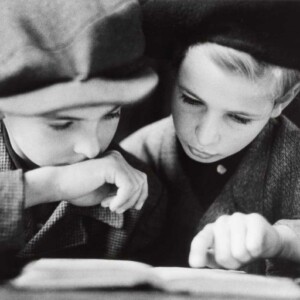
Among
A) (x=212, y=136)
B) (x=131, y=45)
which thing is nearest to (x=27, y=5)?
(x=131, y=45)

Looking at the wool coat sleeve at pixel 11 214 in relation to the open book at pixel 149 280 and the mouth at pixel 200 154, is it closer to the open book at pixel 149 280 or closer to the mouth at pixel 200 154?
the open book at pixel 149 280

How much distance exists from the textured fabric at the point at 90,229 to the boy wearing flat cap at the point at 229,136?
0.03 metres

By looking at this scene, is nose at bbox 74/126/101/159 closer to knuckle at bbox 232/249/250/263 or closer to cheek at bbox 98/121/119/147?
cheek at bbox 98/121/119/147

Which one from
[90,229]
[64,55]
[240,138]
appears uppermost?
[64,55]

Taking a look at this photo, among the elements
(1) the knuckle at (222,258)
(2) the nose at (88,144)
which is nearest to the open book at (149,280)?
(1) the knuckle at (222,258)

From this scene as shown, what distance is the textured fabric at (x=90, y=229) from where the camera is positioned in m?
0.55

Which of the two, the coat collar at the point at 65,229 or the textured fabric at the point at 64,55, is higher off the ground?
the textured fabric at the point at 64,55

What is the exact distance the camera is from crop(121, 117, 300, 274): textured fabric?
2.05 ft

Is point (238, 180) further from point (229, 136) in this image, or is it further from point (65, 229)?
point (65, 229)

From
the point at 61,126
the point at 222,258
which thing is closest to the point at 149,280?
the point at 222,258

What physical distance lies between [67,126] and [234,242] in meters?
0.20

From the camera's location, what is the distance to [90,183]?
530mm

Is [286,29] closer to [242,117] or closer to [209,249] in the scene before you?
[242,117]

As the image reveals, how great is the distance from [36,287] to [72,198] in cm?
11
